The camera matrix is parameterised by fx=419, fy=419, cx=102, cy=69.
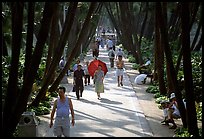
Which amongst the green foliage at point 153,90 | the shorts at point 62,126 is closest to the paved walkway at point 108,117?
the green foliage at point 153,90

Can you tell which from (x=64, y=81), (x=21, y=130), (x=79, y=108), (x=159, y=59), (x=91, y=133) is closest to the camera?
(x=21, y=130)

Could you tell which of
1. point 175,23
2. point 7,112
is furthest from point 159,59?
point 175,23

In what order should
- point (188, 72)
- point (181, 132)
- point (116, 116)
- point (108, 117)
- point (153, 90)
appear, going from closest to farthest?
1. point (188, 72)
2. point (181, 132)
3. point (108, 117)
4. point (116, 116)
5. point (153, 90)

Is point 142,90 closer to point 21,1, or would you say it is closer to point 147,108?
point 147,108

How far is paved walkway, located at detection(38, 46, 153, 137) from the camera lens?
11.5 metres

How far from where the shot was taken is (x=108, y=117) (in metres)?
13.7

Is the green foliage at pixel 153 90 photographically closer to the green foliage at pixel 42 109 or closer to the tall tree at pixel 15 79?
the green foliage at pixel 42 109

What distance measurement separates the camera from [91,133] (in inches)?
450

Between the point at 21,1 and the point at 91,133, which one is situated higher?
the point at 21,1

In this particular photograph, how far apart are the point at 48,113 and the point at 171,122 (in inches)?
172

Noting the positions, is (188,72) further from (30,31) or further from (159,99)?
(159,99)

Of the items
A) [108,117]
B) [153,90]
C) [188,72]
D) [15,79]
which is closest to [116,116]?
[108,117]

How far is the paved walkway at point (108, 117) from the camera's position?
37.8ft

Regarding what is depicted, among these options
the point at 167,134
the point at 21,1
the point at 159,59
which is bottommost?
the point at 167,134
